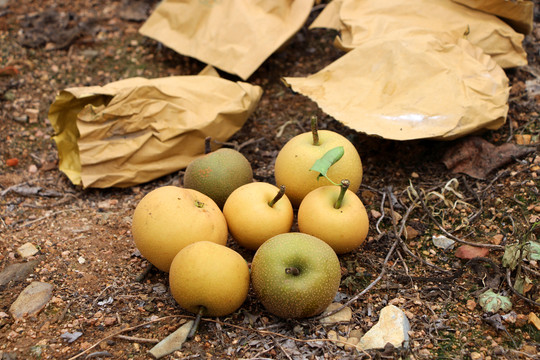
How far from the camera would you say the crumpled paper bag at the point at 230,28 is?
12.1ft

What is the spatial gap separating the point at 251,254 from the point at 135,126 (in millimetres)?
1180

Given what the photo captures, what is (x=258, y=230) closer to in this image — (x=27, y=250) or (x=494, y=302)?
(x=494, y=302)

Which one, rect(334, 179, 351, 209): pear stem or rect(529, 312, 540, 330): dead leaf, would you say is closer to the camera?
rect(529, 312, 540, 330): dead leaf

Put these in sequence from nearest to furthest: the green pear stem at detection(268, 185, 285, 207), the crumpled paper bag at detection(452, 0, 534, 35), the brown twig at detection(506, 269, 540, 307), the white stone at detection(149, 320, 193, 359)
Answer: the white stone at detection(149, 320, 193, 359), the brown twig at detection(506, 269, 540, 307), the green pear stem at detection(268, 185, 285, 207), the crumpled paper bag at detection(452, 0, 534, 35)

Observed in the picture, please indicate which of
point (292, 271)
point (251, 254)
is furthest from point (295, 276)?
point (251, 254)

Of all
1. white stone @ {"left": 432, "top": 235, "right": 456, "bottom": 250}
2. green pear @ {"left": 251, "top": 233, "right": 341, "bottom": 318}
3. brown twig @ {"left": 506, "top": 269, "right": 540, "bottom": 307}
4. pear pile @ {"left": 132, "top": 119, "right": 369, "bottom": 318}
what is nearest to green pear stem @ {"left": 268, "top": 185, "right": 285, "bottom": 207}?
pear pile @ {"left": 132, "top": 119, "right": 369, "bottom": 318}

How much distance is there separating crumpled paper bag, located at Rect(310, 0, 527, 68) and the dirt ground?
11.1 inches

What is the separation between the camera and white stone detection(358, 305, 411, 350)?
2.12 metres

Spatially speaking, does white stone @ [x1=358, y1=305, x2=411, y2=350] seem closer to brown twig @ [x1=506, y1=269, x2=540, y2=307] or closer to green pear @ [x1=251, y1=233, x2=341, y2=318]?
green pear @ [x1=251, y1=233, x2=341, y2=318]

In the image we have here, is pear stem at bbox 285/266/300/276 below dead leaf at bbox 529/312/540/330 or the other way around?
the other way around

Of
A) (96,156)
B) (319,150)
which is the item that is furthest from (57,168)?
(319,150)

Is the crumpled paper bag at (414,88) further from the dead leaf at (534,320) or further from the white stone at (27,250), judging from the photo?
the white stone at (27,250)

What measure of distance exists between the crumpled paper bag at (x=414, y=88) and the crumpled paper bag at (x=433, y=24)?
0.09m

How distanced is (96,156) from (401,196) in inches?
71.3
